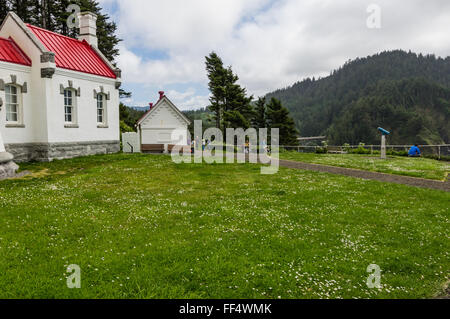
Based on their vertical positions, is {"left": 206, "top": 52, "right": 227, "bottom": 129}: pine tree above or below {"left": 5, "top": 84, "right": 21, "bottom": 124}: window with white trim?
above

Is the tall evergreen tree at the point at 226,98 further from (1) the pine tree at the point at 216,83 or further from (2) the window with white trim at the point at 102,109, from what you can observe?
(2) the window with white trim at the point at 102,109

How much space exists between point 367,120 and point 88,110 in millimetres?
161284

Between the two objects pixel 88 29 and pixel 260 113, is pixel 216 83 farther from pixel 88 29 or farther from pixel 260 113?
pixel 88 29

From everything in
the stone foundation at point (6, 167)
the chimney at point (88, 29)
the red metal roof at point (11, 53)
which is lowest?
the stone foundation at point (6, 167)

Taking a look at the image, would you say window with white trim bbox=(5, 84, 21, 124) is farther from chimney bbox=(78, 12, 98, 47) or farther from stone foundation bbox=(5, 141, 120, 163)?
chimney bbox=(78, 12, 98, 47)

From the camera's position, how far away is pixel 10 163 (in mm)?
17031

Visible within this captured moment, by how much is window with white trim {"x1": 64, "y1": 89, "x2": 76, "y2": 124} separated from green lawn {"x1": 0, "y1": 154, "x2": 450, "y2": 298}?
10610 millimetres

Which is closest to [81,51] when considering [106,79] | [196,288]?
[106,79]

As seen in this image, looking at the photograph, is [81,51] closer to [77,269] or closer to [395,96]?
[77,269]

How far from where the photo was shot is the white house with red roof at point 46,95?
2072 centimetres

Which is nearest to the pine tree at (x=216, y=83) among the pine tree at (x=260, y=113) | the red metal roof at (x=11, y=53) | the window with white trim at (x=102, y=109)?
the pine tree at (x=260, y=113)

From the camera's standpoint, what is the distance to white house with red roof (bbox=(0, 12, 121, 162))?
816 inches

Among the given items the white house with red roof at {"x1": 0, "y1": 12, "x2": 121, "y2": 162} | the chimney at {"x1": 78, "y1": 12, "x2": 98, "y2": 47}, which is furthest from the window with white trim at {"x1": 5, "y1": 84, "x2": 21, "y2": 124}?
the chimney at {"x1": 78, "y1": 12, "x2": 98, "y2": 47}

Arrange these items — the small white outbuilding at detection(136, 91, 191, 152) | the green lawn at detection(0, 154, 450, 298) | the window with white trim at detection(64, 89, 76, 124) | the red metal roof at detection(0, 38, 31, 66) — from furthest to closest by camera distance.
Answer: the small white outbuilding at detection(136, 91, 191, 152) → the window with white trim at detection(64, 89, 76, 124) → the red metal roof at detection(0, 38, 31, 66) → the green lawn at detection(0, 154, 450, 298)
